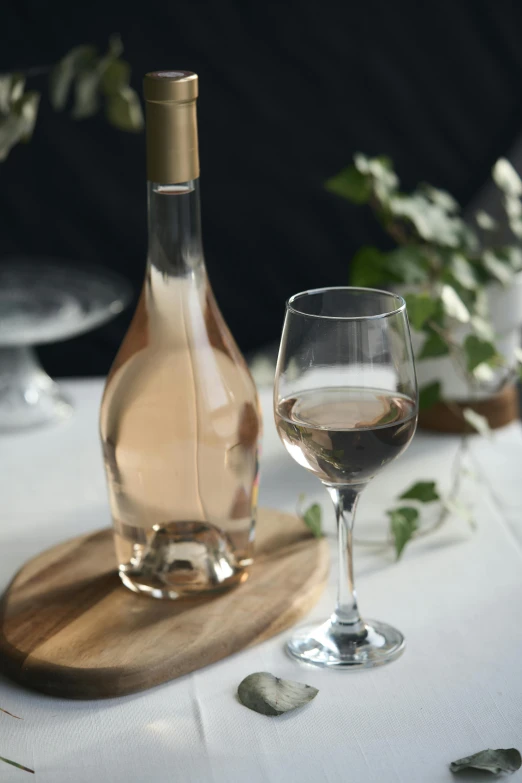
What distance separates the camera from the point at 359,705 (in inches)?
25.1

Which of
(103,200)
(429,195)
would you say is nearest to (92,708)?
(429,195)

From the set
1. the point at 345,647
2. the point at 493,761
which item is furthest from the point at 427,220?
the point at 493,761

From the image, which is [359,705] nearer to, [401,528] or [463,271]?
[401,528]

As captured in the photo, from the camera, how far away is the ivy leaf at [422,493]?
0.91 metres

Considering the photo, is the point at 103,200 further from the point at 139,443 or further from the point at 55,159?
the point at 139,443

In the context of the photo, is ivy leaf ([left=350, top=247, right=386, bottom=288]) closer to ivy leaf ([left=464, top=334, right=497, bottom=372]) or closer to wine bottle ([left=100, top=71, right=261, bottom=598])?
ivy leaf ([left=464, top=334, right=497, bottom=372])

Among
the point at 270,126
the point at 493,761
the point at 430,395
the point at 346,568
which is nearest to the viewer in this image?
the point at 493,761

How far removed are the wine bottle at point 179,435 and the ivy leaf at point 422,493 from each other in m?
0.20

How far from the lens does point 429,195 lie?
115 centimetres

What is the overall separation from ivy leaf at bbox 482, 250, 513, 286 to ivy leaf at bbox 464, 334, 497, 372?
0.54ft

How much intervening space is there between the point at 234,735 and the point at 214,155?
6.08 feet

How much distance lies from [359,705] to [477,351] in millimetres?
430

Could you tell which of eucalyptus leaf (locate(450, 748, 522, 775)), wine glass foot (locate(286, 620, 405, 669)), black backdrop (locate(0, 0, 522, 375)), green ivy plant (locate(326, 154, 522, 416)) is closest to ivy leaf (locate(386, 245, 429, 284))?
green ivy plant (locate(326, 154, 522, 416))

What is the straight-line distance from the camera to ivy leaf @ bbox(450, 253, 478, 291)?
1.06 meters
